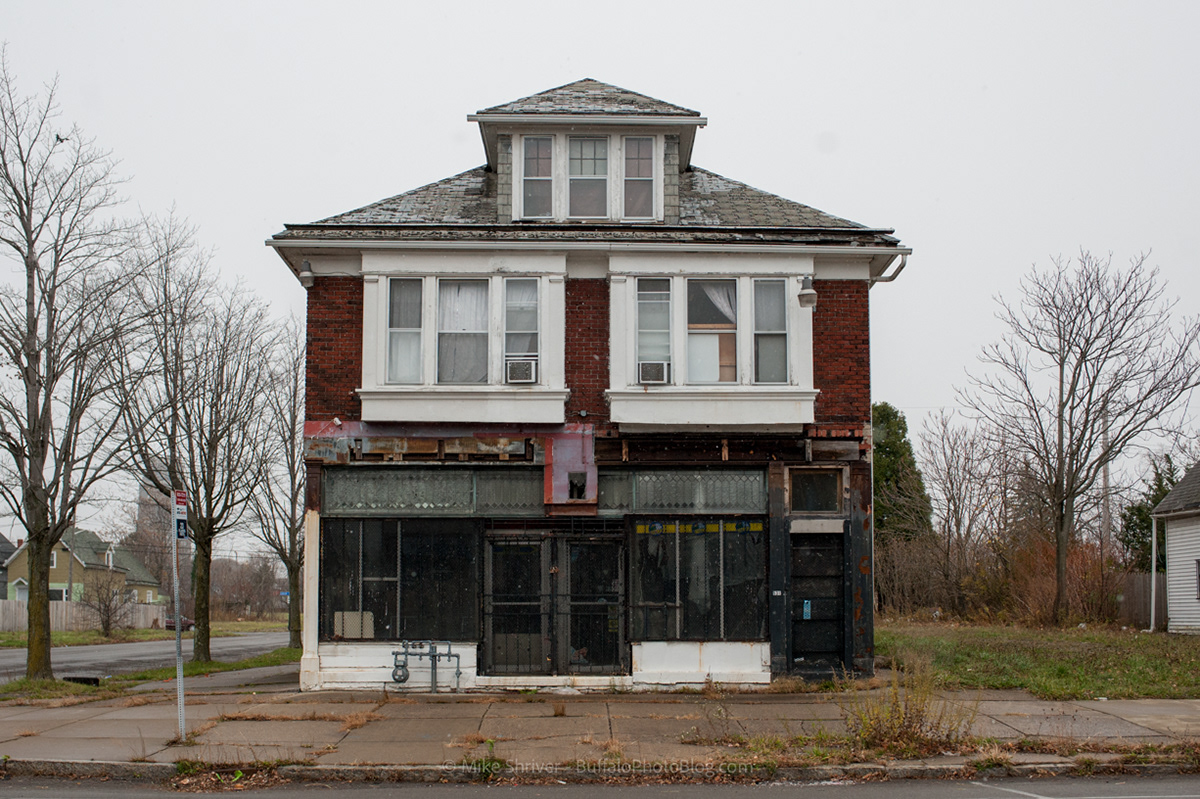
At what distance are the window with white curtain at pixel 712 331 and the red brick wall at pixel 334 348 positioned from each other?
200 inches

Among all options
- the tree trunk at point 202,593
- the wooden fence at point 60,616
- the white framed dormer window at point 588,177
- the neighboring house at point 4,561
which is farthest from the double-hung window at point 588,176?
the neighboring house at point 4,561

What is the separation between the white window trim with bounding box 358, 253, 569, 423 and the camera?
15117mm

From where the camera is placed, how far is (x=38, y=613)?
58.1 feet

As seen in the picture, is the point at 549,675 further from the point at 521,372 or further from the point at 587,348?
the point at 587,348

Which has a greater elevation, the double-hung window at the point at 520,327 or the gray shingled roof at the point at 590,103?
the gray shingled roof at the point at 590,103

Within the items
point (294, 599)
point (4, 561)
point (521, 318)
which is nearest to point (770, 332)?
point (521, 318)

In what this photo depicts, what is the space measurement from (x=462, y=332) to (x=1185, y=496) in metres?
23.9

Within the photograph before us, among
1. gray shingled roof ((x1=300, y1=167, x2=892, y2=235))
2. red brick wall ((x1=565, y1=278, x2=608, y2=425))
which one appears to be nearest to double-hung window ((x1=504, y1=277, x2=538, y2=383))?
red brick wall ((x1=565, y1=278, x2=608, y2=425))

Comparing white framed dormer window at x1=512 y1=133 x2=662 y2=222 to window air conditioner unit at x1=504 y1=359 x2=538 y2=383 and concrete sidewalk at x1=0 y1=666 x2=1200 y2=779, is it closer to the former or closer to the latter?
window air conditioner unit at x1=504 y1=359 x2=538 y2=383

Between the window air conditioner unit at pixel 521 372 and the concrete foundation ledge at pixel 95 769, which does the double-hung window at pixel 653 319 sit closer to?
the window air conditioner unit at pixel 521 372

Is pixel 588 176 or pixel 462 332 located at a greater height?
pixel 588 176

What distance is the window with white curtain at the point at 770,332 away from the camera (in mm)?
15430

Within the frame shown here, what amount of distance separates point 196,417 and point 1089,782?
776 inches

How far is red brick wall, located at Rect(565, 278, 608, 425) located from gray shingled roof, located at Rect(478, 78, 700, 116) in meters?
2.95
